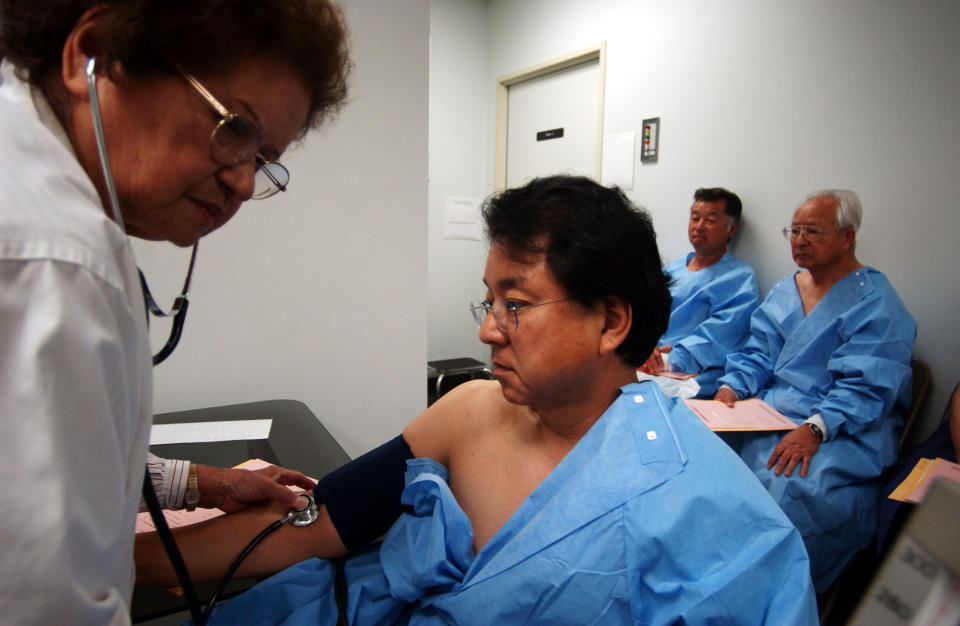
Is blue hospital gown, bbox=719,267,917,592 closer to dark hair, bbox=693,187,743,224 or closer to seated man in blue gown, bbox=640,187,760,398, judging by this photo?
seated man in blue gown, bbox=640,187,760,398

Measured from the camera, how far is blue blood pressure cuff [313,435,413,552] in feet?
3.18

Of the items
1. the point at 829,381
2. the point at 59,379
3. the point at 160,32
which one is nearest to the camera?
the point at 59,379

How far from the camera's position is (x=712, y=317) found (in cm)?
264

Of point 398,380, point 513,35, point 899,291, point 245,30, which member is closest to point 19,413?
point 245,30

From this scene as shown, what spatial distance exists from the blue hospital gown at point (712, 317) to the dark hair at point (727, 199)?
0.70ft

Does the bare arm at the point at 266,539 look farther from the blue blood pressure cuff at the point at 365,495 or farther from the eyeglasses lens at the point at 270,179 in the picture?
the eyeglasses lens at the point at 270,179

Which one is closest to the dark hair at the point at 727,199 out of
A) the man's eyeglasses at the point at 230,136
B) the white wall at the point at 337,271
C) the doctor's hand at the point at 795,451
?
the doctor's hand at the point at 795,451

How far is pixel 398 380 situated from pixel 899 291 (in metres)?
2.04

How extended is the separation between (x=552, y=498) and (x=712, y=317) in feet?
6.94

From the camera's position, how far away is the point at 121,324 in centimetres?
44

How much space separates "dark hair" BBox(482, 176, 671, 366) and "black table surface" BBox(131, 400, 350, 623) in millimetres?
685

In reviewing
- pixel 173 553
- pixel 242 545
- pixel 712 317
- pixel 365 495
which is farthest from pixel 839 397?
pixel 173 553

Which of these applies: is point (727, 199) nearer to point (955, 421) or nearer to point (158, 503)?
point (955, 421)

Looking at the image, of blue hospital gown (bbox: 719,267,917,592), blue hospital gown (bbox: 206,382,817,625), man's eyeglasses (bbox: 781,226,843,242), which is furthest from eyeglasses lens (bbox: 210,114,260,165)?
man's eyeglasses (bbox: 781,226,843,242)
